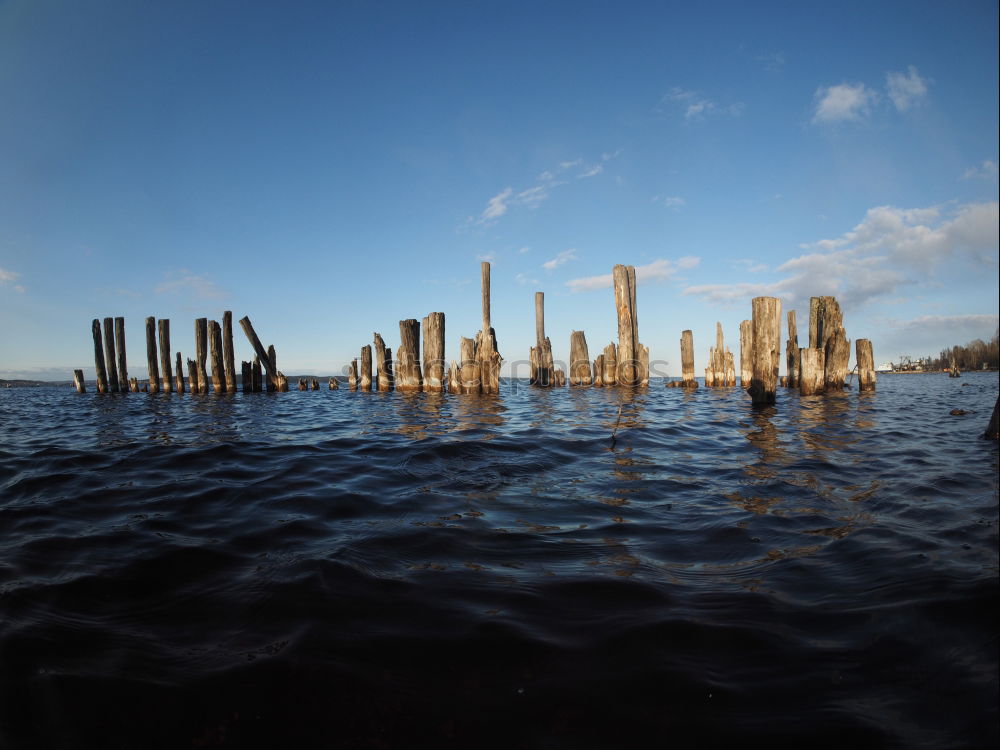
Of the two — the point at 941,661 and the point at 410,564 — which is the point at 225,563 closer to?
the point at 410,564

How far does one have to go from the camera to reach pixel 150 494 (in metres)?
4.06

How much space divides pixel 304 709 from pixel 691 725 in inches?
49.1

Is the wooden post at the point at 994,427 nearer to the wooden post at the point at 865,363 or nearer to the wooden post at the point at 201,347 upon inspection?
the wooden post at the point at 865,363

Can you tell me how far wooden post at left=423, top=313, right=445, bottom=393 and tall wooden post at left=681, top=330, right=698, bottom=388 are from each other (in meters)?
10.3

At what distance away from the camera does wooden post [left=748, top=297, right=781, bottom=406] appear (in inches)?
455

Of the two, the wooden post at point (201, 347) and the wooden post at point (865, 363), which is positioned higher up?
the wooden post at point (201, 347)

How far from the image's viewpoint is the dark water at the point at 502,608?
141cm

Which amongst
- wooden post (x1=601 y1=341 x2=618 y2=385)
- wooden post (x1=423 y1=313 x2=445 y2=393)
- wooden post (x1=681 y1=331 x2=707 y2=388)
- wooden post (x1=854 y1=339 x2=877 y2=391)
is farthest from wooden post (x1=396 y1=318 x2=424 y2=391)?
wooden post (x1=854 y1=339 x2=877 y2=391)

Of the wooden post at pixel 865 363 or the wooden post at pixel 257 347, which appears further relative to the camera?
the wooden post at pixel 257 347

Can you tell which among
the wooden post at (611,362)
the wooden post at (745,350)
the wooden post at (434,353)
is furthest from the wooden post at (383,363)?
the wooden post at (745,350)

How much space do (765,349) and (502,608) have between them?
1219 centimetres

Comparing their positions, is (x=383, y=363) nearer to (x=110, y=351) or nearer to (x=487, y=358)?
(x=487, y=358)

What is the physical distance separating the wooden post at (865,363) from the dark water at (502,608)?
14.4m

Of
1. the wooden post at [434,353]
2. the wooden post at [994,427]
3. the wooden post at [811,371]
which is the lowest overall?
the wooden post at [994,427]
